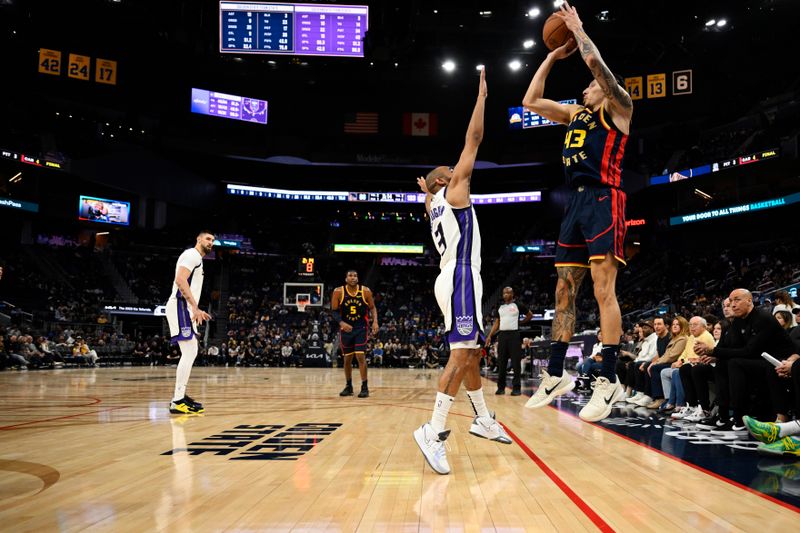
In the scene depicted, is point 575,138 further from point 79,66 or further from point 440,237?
point 79,66

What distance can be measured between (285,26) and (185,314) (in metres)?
17.0

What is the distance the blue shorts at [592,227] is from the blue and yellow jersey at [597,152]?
82 mm

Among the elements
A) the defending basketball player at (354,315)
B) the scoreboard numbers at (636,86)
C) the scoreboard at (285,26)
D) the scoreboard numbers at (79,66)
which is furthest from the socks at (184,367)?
the scoreboard numbers at (636,86)

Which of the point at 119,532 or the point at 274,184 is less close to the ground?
the point at 274,184

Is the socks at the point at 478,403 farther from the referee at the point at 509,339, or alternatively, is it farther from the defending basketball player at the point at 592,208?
the referee at the point at 509,339

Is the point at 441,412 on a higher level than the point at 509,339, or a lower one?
lower

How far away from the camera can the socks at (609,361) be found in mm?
4234

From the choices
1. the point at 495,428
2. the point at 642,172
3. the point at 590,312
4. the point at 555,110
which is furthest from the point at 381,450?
the point at 642,172

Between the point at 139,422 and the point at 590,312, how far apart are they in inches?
992

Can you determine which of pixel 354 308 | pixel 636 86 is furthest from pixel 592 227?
pixel 636 86

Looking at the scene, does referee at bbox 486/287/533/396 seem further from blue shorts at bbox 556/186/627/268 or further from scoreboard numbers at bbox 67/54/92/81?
scoreboard numbers at bbox 67/54/92/81

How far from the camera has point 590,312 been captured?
28.5 m

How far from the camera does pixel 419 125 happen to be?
31.6m

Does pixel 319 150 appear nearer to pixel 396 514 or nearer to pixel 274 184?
pixel 274 184
